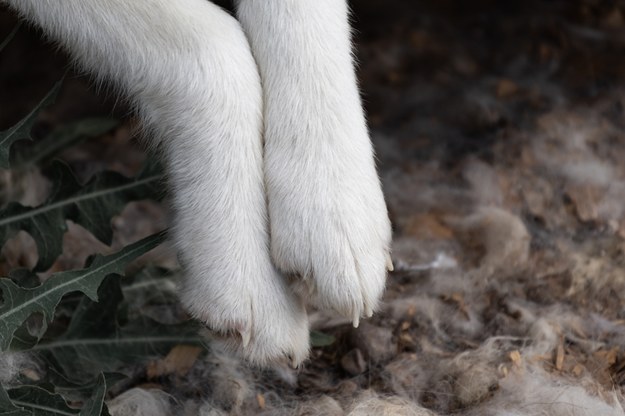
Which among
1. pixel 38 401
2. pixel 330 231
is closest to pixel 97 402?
pixel 38 401

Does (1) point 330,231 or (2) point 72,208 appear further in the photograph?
(2) point 72,208

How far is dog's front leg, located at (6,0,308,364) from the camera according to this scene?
1146mm

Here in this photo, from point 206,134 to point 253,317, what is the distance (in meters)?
0.25

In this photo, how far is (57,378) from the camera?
4.09 feet

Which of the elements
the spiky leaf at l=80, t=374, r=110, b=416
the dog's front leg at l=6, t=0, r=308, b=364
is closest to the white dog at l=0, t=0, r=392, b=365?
the dog's front leg at l=6, t=0, r=308, b=364

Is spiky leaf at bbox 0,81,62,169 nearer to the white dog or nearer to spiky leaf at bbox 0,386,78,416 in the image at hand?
the white dog

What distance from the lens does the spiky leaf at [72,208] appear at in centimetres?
135

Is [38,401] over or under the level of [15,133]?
under

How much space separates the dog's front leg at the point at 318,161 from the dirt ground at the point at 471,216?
0.19 meters

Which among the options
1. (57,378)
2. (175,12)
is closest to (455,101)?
(175,12)

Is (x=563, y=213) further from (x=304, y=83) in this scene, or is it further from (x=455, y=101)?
(x=304, y=83)

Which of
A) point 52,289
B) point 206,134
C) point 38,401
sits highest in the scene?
point 206,134

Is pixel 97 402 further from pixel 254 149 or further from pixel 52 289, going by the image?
pixel 254 149

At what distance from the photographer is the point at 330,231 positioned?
114cm
